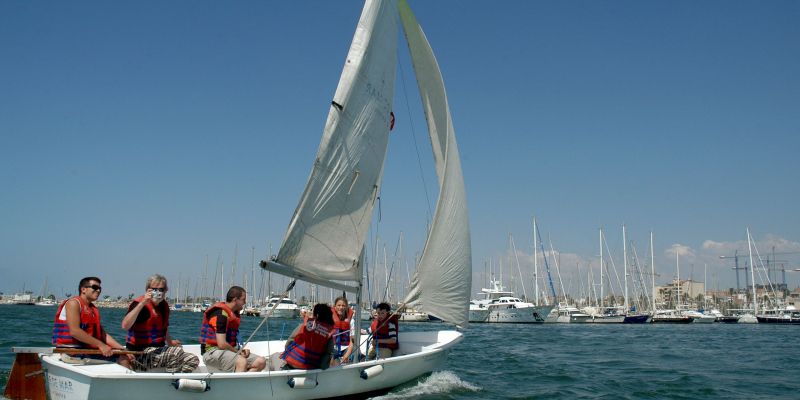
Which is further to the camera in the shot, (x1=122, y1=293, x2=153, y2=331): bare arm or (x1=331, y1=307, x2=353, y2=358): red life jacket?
(x1=331, y1=307, x2=353, y2=358): red life jacket

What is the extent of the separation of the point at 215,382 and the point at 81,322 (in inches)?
76.9

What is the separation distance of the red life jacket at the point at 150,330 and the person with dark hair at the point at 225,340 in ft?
1.90

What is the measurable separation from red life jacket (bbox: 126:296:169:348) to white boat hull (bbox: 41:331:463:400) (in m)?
0.64

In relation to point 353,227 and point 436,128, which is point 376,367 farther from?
point 436,128

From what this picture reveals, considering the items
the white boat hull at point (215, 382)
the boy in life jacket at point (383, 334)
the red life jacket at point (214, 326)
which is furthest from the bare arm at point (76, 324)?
the boy in life jacket at point (383, 334)

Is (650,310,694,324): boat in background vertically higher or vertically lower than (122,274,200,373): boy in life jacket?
lower

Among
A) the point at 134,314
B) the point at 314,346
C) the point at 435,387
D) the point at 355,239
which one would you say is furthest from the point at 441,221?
the point at 134,314

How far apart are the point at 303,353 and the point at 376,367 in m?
1.35

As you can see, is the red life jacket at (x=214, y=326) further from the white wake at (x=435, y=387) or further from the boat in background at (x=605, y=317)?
the boat in background at (x=605, y=317)

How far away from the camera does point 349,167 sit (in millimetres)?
10680

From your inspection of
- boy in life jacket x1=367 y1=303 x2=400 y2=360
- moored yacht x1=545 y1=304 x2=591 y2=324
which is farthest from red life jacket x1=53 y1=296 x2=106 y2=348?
moored yacht x1=545 y1=304 x2=591 y2=324

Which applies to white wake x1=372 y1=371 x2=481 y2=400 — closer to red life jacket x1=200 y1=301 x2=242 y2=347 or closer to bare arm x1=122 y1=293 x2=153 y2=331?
red life jacket x1=200 y1=301 x2=242 y2=347

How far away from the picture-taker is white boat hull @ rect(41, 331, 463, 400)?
7.88 m

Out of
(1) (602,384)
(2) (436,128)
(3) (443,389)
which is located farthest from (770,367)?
(2) (436,128)
